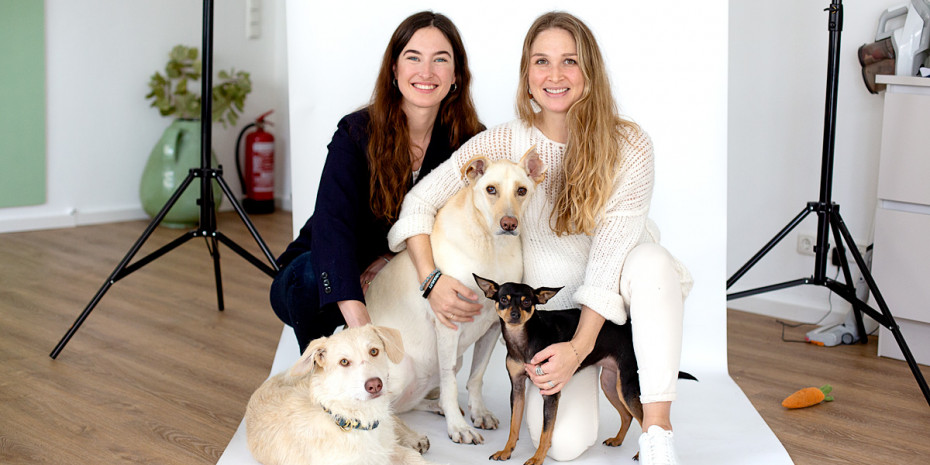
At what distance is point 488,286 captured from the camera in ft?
6.32

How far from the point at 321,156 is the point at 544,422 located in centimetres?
136

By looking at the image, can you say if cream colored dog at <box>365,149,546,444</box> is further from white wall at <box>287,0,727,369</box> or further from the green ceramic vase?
the green ceramic vase

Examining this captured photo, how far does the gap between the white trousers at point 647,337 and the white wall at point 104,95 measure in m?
3.81

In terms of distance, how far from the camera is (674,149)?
9.34ft

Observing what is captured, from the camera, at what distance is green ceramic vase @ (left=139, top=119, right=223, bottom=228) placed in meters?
5.01

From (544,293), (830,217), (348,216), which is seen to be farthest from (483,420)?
(830,217)

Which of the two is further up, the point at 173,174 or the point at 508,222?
the point at 508,222

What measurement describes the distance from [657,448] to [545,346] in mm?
322

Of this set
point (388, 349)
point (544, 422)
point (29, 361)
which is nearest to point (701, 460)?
point (544, 422)

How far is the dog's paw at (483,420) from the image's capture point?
2240 millimetres

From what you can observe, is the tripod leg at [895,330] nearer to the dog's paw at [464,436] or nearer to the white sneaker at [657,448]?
the white sneaker at [657,448]

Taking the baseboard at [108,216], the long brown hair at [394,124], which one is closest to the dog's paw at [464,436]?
the long brown hair at [394,124]

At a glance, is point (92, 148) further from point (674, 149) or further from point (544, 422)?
point (544, 422)

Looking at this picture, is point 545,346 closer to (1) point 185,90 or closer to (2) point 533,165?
(2) point 533,165
